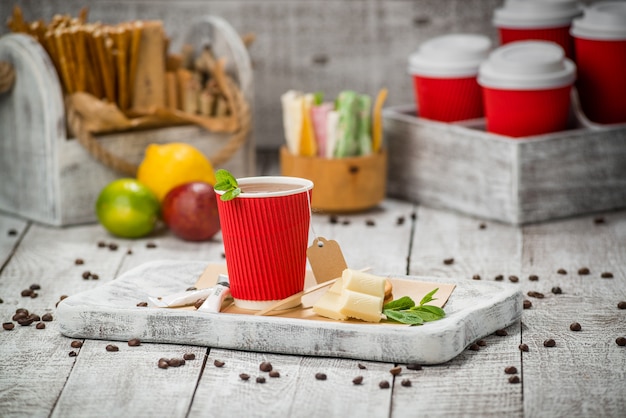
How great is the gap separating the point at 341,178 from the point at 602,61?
71 centimetres

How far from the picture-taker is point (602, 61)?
234 centimetres

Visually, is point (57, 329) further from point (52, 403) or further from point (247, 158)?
point (247, 158)

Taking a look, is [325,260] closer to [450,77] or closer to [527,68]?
[527,68]

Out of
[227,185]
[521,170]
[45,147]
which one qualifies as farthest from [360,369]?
[45,147]

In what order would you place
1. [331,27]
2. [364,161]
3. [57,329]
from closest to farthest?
1. [57,329]
2. [364,161]
3. [331,27]

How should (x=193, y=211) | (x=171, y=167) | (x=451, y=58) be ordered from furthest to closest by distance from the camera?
(x=451, y=58)
(x=171, y=167)
(x=193, y=211)

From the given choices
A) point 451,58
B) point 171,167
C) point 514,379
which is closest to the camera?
point 514,379

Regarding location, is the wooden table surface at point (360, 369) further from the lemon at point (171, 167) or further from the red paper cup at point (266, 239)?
the lemon at point (171, 167)

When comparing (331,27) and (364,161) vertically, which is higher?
(331,27)

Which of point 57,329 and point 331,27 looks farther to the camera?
point 331,27

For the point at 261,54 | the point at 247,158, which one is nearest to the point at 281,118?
the point at 261,54

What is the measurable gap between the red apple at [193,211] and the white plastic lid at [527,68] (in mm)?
729

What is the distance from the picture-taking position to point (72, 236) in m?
2.27

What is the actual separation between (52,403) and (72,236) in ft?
3.20
